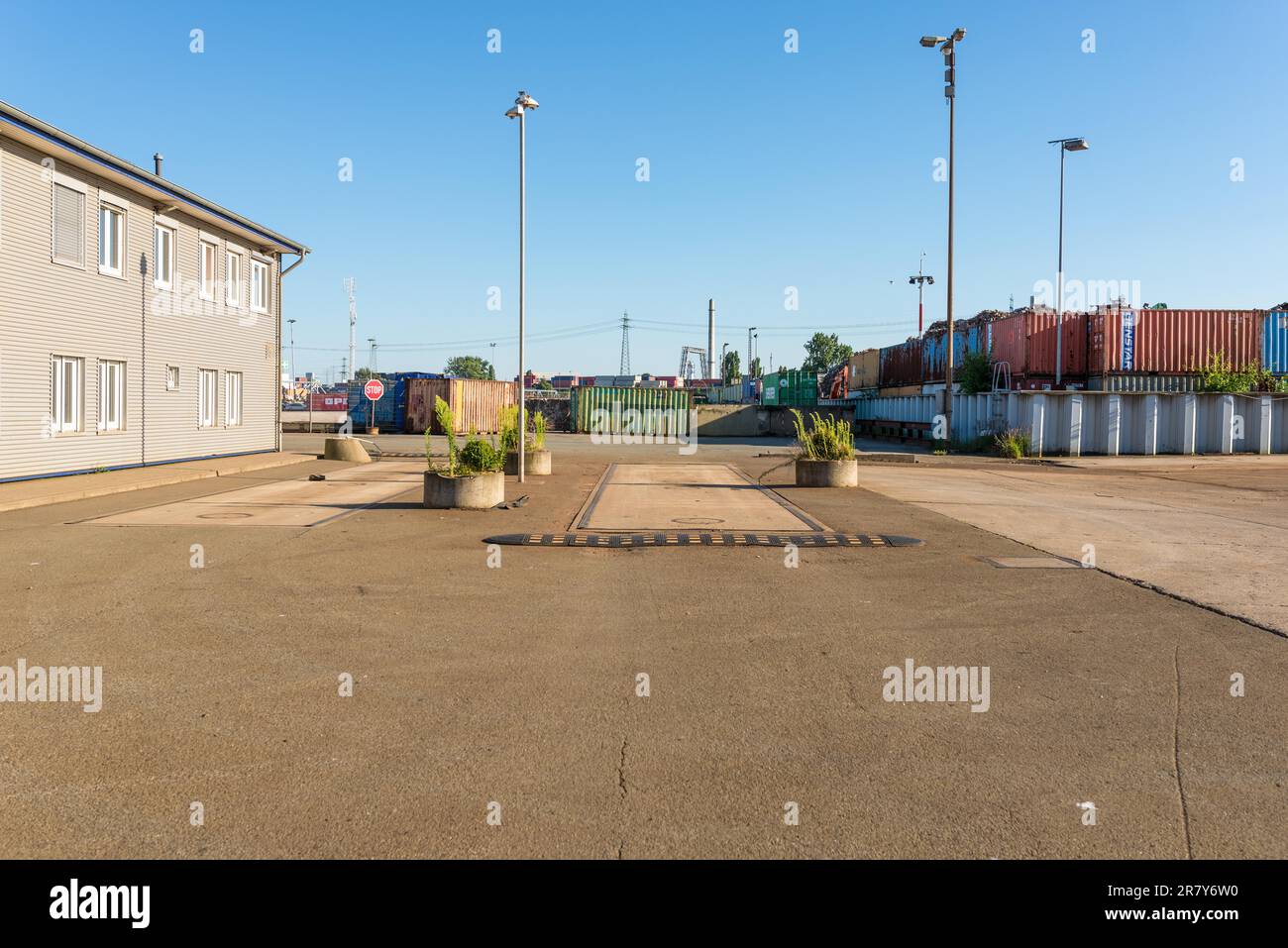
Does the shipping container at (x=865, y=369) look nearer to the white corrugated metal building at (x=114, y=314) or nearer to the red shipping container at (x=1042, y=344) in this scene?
the red shipping container at (x=1042, y=344)

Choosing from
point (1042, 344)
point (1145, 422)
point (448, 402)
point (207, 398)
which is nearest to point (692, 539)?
point (207, 398)

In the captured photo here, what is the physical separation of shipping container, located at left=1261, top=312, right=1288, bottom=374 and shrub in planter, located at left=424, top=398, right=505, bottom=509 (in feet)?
123

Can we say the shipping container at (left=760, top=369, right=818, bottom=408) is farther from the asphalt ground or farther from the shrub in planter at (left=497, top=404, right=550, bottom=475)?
the asphalt ground

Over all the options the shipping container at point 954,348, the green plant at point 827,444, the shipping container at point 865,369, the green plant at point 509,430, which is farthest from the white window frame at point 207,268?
the shipping container at point 865,369

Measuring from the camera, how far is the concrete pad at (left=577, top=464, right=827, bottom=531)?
47.1 ft

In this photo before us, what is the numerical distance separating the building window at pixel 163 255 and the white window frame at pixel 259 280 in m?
4.97

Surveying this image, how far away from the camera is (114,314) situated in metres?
22.0

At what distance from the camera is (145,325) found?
2317 cm

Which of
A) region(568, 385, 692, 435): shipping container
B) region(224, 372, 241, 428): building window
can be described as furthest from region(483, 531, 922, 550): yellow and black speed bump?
region(568, 385, 692, 435): shipping container

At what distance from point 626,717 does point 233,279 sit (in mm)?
26368

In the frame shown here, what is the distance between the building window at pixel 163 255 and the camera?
940 inches

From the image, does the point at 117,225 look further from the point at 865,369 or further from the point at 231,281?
the point at 865,369
